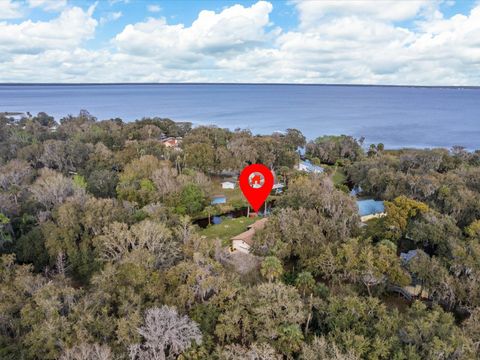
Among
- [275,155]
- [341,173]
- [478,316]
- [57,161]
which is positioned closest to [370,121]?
[341,173]

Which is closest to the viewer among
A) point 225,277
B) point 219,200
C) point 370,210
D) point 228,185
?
point 225,277

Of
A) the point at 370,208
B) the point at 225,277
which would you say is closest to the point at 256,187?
the point at 225,277

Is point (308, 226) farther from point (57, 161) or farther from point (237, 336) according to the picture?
point (57, 161)

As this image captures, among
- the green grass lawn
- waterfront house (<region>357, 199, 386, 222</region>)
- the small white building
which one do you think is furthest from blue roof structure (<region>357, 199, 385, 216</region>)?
the small white building

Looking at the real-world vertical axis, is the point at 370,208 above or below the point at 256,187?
below

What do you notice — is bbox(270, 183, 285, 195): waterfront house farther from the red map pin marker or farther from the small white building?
the red map pin marker

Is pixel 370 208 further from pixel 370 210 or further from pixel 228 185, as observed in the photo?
pixel 228 185
